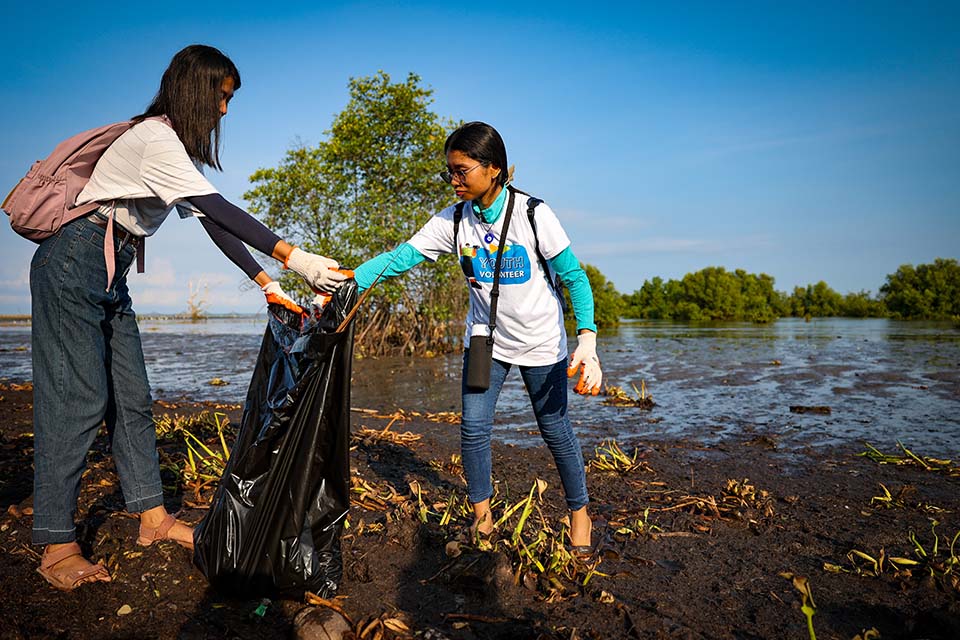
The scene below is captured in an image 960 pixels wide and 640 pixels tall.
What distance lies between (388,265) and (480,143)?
2.49 feet

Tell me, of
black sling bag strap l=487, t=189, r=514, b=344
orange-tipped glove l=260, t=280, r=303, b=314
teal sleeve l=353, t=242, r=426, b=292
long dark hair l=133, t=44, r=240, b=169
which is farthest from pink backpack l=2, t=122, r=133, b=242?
black sling bag strap l=487, t=189, r=514, b=344

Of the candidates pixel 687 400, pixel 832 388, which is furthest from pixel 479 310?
pixel 832 388

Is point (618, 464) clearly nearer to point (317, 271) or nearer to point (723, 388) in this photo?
point (317, 271)

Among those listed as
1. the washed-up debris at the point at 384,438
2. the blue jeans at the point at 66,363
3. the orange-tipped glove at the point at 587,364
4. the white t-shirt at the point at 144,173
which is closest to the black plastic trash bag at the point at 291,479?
the blue jeans at the point at 66,363

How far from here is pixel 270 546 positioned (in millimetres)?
2227

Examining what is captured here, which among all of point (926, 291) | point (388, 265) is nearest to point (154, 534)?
point (388, 265)

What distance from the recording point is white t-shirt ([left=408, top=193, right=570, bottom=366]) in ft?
9.36

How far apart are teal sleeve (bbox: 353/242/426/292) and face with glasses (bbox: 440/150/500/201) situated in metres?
0.42

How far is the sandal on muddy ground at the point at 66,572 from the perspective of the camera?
2.31m

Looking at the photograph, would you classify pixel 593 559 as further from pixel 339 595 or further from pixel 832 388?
pixel 832 388

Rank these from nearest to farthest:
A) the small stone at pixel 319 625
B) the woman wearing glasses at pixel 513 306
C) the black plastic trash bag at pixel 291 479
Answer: the small stone at pixel 319 625
the black plastic trash bag at pixel 291 479
the woman wearing glasses at pixel 513 306

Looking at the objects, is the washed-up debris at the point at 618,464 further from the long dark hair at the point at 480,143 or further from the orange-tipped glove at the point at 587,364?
the long dark hair at the point at 480,143

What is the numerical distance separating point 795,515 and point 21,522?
4234mm

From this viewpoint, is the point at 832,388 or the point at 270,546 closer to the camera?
the point at 270,546
